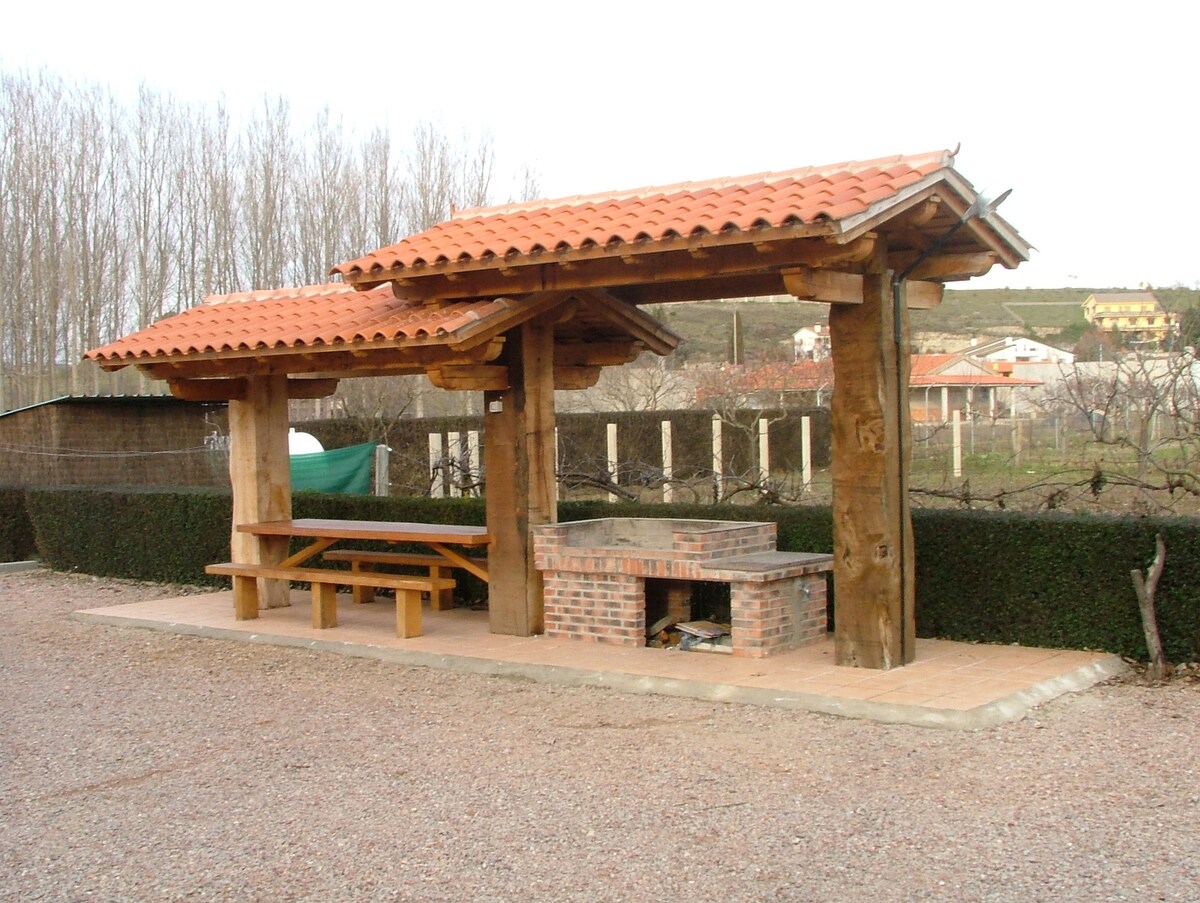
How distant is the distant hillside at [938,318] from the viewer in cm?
5828

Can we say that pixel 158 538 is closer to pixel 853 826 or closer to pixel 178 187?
pixel 853 826

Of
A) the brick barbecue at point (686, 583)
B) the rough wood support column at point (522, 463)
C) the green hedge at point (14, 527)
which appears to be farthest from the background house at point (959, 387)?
the rough wood support column at point (522, 463)

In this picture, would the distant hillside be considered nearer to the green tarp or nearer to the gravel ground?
the green tarp

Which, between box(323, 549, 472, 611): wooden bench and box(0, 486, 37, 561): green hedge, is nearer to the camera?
box(323, 549, 472, 611): wooden bench

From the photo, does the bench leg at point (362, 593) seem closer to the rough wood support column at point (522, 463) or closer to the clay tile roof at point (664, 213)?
the rough wood support column at point (522, 463)

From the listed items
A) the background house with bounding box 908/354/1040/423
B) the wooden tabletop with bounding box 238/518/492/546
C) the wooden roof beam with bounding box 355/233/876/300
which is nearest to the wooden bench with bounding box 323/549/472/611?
the wooden tabletop with bounding box 238/518/492/546

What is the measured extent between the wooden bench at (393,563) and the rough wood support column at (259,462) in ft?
2.03

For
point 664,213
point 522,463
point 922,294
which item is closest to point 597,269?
point 664,213

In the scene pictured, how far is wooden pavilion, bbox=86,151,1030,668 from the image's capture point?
7.62 m

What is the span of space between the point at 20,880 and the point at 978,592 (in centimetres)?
612

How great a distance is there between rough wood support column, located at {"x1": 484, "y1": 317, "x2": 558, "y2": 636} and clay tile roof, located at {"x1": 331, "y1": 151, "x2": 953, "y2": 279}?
2.57 feet

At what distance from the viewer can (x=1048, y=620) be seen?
8.36 m

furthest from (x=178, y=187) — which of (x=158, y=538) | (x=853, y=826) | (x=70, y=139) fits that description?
(x=853, y=826)

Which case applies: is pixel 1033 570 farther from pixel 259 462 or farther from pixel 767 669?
pixel 259 462
